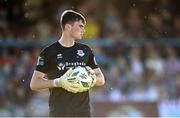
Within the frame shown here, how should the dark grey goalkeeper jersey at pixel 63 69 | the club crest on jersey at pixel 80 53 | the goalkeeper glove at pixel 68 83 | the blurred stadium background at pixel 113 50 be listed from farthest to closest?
the blurred stadium background at pixel 113 50
the club crest on jersey at pixel 80 53
the dark grey goalkeeper jersey at pixel 63 69
the goalkeeper glove at pixel 68 83

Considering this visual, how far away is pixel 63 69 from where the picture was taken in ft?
15.3

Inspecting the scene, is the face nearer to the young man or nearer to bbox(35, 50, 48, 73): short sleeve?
the young man

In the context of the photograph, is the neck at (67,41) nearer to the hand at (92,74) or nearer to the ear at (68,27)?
the ear at (68,27)

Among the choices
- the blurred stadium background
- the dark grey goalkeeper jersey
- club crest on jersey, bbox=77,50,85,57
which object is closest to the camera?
the dark grey goalkeeper jersey

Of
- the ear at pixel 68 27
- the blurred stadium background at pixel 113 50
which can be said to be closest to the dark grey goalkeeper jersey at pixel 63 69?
the ear at pixel 68 27

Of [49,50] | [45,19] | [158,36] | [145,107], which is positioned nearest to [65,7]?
[45,19]

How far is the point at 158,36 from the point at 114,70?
103 cm

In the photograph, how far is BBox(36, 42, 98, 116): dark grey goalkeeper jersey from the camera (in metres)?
4.57

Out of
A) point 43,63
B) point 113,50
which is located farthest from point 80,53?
point 113,50

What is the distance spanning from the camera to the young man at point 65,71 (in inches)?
180

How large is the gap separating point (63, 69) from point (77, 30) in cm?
34

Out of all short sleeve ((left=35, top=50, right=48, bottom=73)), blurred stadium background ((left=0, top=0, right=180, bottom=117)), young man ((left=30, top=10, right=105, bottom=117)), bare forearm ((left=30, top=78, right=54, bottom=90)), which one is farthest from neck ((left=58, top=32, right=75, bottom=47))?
blurred stadium background ((left=0, top=0, right=180, bottom=117))

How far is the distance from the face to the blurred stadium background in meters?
3.79

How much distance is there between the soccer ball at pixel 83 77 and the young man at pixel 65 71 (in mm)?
45
